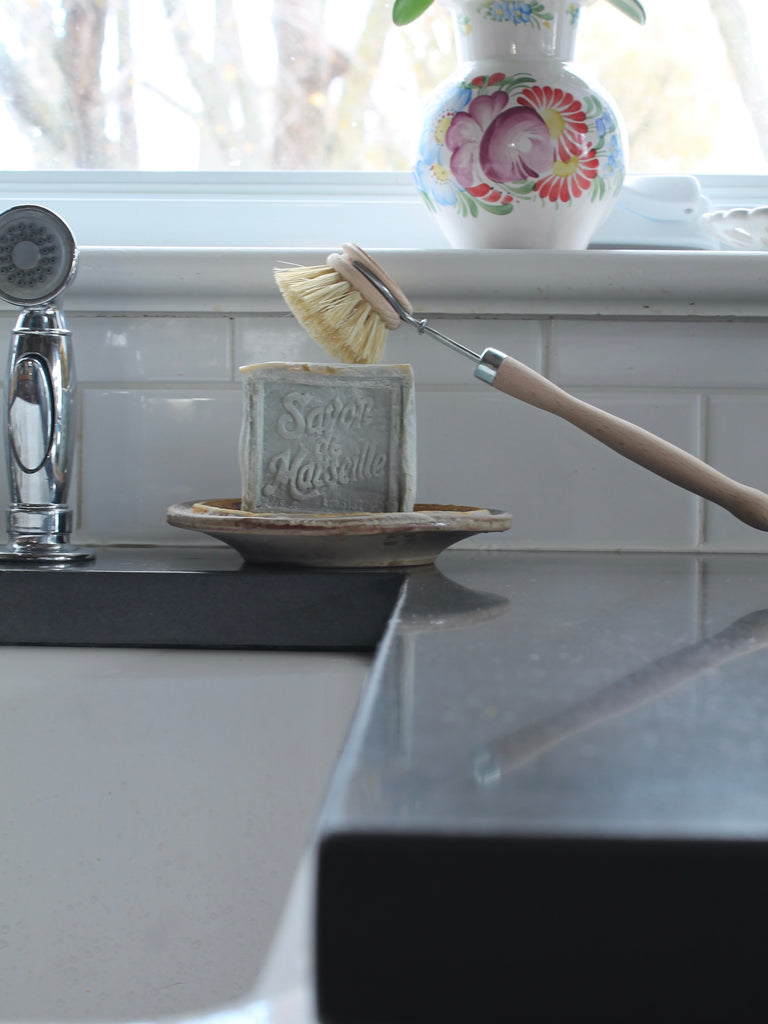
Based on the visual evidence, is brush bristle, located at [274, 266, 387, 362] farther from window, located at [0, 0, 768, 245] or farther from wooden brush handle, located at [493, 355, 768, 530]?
window, located at [0, 0, 768, 245]

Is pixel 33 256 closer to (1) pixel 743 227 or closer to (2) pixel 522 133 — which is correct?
(2) pixel 522 133

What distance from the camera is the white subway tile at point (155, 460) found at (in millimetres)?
767

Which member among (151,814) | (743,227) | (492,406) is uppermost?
(743,227)

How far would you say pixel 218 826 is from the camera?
484 mm

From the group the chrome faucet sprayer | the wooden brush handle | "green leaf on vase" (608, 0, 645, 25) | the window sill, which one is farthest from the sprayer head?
"green leaf on vase" (608, 0, 645, 25)

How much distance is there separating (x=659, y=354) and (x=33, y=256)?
46 centimetres

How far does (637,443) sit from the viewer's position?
1.92 ft

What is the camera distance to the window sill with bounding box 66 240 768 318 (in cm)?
73

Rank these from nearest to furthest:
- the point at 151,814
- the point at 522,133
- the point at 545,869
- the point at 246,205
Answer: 1. the point at 545,869
2. the point at 151,814
3. the point at 522,133
4. the point at 246,205

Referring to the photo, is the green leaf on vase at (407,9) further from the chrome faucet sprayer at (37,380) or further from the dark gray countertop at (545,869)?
the dark gray countertop at (545,869)

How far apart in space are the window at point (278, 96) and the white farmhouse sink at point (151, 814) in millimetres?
523

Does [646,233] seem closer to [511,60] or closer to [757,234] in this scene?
[757,234]

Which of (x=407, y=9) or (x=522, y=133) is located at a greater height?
Result: (x=407, y=9)

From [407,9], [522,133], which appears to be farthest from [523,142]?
[407,9]
